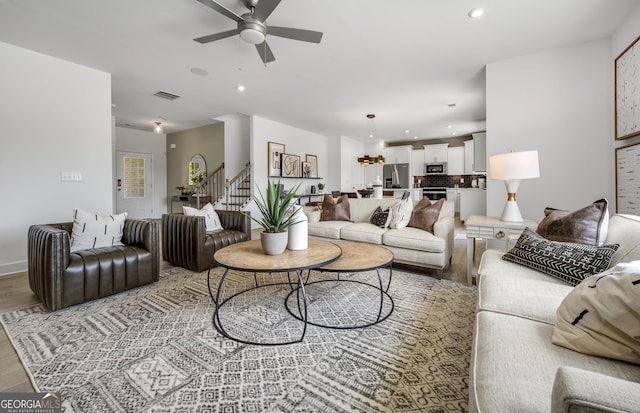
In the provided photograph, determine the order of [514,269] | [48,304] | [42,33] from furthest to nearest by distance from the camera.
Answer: [42,33], [48,304], [514,269]

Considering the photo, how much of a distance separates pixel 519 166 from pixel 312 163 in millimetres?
6172

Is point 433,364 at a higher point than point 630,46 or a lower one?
lower

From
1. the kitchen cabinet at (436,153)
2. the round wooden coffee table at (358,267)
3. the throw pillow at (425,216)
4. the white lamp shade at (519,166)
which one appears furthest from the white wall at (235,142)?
the kitchen cabinet at (436,153)

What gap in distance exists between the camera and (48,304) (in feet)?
7.47

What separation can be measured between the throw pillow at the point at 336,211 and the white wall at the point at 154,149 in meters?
5.97

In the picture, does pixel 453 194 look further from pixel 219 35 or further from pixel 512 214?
pixel 219 35

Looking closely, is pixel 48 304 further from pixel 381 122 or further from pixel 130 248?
pixel 381 122

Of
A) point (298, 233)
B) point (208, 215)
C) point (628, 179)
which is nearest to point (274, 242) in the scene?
point (298, 233)

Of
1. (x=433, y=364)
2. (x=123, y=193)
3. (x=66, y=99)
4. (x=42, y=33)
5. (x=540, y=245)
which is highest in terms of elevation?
(x=42, y=33)

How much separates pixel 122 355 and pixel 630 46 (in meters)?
4.84

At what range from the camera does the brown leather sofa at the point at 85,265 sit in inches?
88.0

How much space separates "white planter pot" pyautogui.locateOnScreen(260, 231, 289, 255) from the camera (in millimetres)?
2107

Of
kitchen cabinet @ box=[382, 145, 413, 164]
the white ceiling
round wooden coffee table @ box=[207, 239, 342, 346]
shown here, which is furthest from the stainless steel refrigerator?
round wooden coffee table @ box=[207, 239, 342, 346]

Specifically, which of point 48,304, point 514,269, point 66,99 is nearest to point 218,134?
point 66,99
